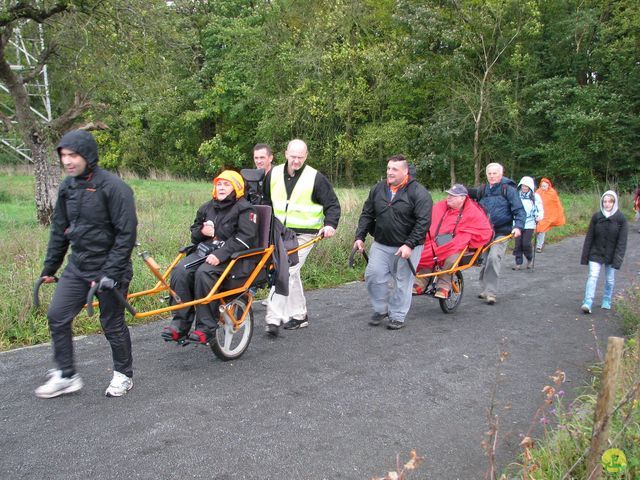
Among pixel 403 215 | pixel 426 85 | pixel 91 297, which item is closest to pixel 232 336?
pixel 91 297

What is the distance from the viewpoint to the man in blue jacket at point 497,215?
8297mm

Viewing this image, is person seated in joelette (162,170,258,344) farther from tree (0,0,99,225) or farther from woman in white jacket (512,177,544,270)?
tree (0,0,99,225)

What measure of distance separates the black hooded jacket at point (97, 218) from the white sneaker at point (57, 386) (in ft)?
2.95

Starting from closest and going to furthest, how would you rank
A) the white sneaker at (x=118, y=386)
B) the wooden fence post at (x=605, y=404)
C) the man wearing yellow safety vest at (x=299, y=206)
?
the wooden fence post at (x=605, y=404) → the white sneaker at (x=118, y=386) → the man wearing yellow safety vest at (x=299, y=206)

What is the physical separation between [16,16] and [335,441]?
1123 centimetres

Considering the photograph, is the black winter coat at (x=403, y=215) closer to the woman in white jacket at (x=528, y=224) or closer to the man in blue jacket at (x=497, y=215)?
the man in blue jacket at (x=497, y=215)

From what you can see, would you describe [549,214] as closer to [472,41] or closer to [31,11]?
[31,11]

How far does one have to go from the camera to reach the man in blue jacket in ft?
27.2

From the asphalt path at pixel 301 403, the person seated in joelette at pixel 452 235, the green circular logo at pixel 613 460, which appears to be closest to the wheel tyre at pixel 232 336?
the asphalt path at pixel 301 403

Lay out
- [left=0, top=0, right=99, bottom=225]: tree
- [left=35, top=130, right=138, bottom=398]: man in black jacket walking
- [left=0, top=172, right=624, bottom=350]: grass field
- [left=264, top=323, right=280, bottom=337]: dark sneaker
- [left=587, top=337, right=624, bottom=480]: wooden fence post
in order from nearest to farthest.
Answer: [left=587, top=337, right=624, bottom=480]: wooden fence post < [left=35, top=130, right=138, bottom=398]: man in black jacket walking < [left=0, top=172, right=624, bottom=350]: grass field < [left=264, top=323, right=280, bottom=337]: dark sneaker < [left=0, top=0, right=99, bottom=225]: tree

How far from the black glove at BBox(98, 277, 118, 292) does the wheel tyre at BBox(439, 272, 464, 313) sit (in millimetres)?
4609

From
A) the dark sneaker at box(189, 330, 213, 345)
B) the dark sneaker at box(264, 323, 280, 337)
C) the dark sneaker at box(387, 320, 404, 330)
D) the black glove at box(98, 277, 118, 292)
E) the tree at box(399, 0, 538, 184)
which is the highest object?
the tree at box(399, 0, 538, 184)

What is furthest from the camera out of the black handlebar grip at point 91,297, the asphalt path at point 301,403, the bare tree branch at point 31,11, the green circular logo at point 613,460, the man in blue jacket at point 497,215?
the bare tree branch at point 31,11

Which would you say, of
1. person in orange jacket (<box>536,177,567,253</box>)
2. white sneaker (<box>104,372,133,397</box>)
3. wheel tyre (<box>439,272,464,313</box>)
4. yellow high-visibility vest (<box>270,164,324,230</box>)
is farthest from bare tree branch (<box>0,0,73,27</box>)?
person in orange jacket (<box>536,177,567,253</box>)
